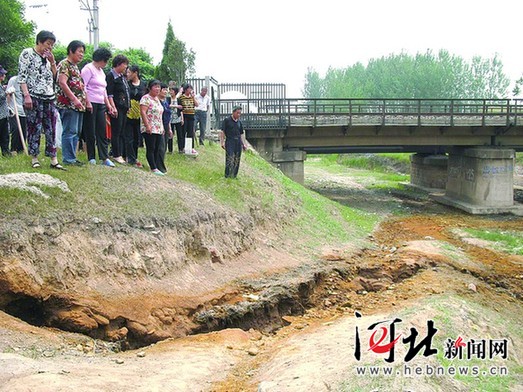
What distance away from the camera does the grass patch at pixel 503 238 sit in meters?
18.9

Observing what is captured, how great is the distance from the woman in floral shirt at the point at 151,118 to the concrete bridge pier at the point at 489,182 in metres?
19.9

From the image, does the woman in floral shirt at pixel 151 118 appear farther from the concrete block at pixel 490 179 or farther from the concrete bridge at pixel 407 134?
the concrete block at pixel 490 179

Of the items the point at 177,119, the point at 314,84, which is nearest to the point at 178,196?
the point at 177,119

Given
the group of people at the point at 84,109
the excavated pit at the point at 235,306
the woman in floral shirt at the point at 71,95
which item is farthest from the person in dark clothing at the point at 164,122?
the excavated pit at the point at 235,306

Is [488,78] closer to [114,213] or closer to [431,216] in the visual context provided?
[431,216]

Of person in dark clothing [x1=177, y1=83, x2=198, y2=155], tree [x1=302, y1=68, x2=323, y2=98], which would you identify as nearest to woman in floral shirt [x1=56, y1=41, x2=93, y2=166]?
person in dark clothing [x1=177, y1=83, x2=198, y2=155]

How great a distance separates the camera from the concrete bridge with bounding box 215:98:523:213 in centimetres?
2862

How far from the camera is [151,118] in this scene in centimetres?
1289

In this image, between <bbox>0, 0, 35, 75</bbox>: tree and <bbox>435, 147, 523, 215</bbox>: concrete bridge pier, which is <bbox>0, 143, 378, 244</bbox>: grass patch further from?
<bbox>0, 0, 35, 75</bbox>: tree

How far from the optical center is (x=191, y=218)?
11953 mm

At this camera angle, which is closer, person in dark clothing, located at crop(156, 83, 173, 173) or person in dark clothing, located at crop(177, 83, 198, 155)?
person in dark clothing, located at crop(156, 83, 173, 173)

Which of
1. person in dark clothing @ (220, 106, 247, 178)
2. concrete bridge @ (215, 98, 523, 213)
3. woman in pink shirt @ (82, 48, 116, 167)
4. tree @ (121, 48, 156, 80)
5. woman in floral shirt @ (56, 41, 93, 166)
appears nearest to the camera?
woman in floral shirt @ (56, 41, 93, 166)

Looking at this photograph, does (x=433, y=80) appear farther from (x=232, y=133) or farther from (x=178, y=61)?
(x=232, y=133)

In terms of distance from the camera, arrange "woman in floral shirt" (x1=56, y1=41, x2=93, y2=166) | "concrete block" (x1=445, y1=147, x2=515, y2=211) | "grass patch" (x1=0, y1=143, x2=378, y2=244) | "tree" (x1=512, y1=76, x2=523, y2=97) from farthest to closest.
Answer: "tree" (x1=512, y1=76, x2=523, y2=97) < "concrete block" (x1=445, y1=147, x2=515, y2=211) < "woman in floral shirt" (x1=56, y1=41, x2=93, y2=166) < "grass patch" (x1=0, y1=143, x2=378, y2=244)
